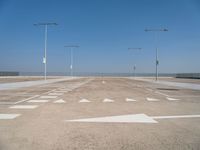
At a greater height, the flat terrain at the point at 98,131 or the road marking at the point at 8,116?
the road marking at the point at 8,116

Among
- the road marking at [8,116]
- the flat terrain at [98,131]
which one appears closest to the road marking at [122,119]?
the flat terrain at [98,131]

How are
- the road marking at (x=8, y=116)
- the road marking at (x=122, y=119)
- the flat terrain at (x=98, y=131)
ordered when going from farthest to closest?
the road marking at (x=8, y=116) < the road marking at (x=122, y=119) < the flat terrain at (x=98, y=131)

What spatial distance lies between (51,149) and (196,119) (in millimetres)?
5524

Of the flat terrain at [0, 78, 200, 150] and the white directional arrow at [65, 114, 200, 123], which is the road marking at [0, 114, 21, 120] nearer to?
the flat terrain at [0, 78, 200, 150]

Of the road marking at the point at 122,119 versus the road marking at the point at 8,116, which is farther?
the road marking at the point at 8,116

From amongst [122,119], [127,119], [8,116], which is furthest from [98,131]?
[8,116]

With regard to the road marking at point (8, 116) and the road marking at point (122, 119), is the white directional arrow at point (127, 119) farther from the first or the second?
the road marking at point (8, 116)

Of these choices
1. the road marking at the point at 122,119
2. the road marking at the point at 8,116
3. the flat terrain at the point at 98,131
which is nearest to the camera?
the flat terrain at the point at 98,131

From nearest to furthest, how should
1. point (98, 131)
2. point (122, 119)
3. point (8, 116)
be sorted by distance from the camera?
point (98, 131) < point (122, 119) < point (8, 116)

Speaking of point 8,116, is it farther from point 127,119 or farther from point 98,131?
point 127,119

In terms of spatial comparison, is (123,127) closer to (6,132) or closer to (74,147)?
(74,147)

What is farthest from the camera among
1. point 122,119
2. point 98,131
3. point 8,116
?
point 8,116

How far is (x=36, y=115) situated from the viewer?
7449mm

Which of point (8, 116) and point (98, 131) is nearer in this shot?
point (98, 131)
